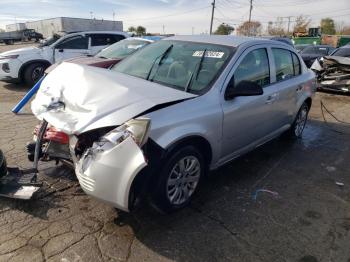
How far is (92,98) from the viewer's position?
124 inches

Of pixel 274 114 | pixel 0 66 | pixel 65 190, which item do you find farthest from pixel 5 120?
pixel 274 114

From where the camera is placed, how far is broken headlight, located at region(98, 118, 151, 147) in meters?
2.67

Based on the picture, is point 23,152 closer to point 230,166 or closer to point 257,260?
point 230,166

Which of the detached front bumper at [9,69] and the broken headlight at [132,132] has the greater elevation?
the broken headlight at [132,132]

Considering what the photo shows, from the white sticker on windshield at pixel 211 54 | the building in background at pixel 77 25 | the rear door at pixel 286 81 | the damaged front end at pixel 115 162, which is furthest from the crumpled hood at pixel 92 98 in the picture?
the building in background at pixel 77 25

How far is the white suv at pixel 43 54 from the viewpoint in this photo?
9594mm

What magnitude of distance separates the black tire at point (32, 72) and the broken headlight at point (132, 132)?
8.16 metres

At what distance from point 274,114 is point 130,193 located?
102 inches

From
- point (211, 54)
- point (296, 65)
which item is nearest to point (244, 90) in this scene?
point (211, 54)

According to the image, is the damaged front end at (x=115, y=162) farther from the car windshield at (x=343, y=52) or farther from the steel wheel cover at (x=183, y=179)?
the car windshield at (x=343, y=52)

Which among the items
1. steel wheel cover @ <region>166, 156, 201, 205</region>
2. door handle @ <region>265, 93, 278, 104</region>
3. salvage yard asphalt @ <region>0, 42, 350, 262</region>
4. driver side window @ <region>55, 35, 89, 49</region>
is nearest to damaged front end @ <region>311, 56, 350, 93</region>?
salvage yard asphalt @ <region>0, 42, 350, 262</region>

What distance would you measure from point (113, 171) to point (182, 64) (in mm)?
1725

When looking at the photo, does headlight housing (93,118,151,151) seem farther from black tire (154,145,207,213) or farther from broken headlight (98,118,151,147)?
black tire (154,145,207,213)

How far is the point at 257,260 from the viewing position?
279 centimetres
